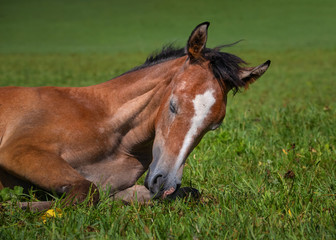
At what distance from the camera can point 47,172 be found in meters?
3.89

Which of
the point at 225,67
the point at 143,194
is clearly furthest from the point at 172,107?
the point at 143,194

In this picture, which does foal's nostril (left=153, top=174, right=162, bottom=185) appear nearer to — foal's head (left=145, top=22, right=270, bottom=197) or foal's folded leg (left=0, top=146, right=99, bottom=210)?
foal's head (left=145, top=22, right=270, bottom=197)

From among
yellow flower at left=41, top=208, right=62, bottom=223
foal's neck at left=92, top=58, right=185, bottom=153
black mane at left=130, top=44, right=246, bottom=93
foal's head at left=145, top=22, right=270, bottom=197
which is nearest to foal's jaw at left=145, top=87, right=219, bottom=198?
foal's head at left=145, top=22, right=270, bottom=197

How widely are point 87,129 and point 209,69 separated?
1.34m

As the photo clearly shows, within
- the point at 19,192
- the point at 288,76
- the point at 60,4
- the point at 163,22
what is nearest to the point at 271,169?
the point at 19,192

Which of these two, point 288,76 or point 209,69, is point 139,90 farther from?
point 288,76

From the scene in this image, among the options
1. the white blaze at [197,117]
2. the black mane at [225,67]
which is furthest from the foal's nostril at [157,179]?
the black mane at [225,67]

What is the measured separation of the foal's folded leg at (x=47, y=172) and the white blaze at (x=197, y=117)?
861 millimetres

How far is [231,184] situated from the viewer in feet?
14.9

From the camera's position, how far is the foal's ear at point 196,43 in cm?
406

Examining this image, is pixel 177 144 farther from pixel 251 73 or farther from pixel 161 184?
pixel 251 73

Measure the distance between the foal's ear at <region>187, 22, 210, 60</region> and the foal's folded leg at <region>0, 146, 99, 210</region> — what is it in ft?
5.09

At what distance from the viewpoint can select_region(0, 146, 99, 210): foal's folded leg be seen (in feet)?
12.6

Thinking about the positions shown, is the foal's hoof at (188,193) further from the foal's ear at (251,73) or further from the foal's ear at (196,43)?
the foal's ear at (196,43)
